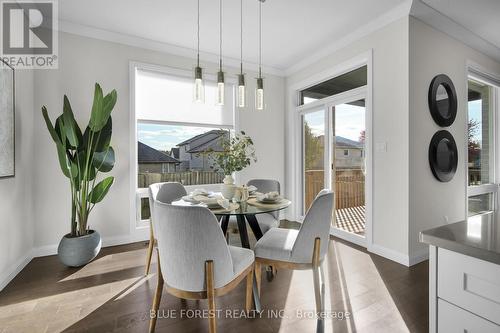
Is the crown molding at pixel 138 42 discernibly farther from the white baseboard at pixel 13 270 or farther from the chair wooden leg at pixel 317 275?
the chair wooden leg at pixel 317 275

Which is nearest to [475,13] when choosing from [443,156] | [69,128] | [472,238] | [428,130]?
[428,130]

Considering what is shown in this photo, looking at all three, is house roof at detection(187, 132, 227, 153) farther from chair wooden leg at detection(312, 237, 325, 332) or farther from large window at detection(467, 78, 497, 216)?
large window at detection(467, 78, 497, 216)

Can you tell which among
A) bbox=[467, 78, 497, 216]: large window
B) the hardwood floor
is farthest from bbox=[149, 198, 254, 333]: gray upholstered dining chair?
bbox=[467, 78, 497, 216]: large window

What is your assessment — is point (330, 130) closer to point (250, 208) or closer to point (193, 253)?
point (250, 208)

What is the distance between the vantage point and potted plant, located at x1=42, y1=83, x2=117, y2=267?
2555mm

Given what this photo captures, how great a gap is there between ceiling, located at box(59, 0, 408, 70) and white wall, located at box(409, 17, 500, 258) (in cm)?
68

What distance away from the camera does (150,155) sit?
11.6 ft

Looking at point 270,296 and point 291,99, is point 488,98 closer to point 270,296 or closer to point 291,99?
point 291,99

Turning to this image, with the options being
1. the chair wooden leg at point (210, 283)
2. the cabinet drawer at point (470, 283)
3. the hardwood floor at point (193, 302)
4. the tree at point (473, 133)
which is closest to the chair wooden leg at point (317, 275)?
the hardwood floor at point (193, 302)

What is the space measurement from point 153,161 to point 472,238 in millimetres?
3501

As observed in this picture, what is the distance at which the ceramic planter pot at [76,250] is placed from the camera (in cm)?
255

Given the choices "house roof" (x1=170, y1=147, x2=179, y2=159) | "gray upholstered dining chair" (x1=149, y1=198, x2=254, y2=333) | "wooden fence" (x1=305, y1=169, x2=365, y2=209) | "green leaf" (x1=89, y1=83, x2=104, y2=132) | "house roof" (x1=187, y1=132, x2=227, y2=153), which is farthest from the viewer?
"house roof" (x1=187, y1=132, x2=227, y2=153)

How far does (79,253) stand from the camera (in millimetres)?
2578

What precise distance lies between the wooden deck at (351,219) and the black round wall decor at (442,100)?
143 cm
